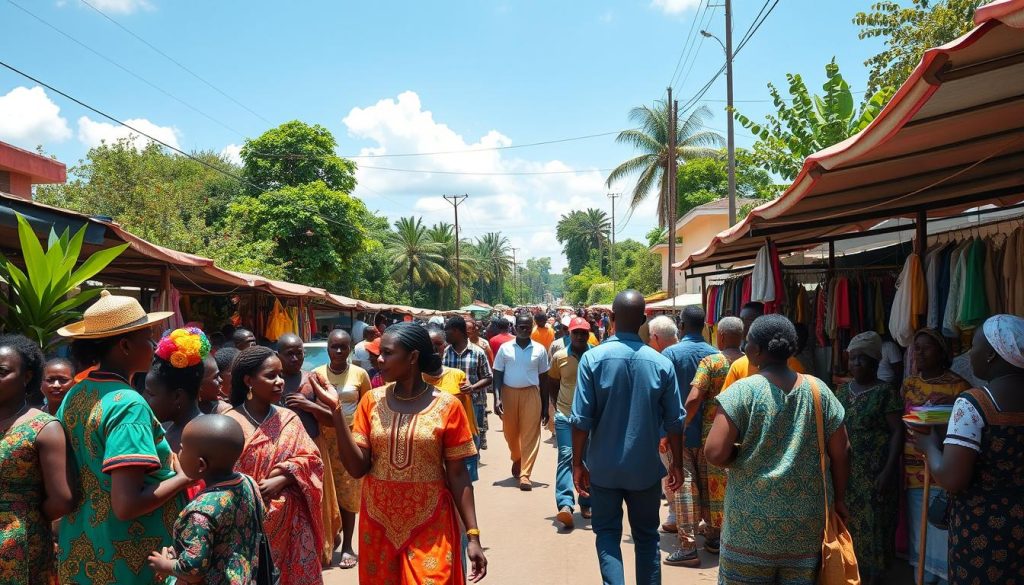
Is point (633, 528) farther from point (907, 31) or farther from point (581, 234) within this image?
point (581, 234)

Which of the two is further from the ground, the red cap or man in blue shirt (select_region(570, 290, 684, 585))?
the red cap

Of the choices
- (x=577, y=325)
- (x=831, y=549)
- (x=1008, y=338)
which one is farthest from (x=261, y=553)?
(x=577, y=325)

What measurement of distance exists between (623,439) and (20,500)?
3.08 m

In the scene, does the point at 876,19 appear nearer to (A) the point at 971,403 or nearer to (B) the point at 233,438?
(A) the point at 971,403

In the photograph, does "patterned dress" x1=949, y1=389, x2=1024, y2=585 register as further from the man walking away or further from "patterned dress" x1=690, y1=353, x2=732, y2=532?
the man walking away

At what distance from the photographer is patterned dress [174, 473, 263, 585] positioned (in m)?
2.71

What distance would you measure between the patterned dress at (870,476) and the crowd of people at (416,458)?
13mm

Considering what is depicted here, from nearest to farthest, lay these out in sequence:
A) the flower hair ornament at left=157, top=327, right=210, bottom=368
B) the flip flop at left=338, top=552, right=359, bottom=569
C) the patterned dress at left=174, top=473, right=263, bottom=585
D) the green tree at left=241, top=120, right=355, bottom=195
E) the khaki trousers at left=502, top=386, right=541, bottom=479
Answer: the patterned dress at left=174, top=473, right=263, bottom=585
the flower hair ornament at left=157, top=327, right=210, bottom=368
the flip flop at left=338, top=552, right=359, bottom=569
the khaki trousers at left=502, top=386, right=541, bottom=479
the green tree at left=241, top=120, right=355, bottom=195

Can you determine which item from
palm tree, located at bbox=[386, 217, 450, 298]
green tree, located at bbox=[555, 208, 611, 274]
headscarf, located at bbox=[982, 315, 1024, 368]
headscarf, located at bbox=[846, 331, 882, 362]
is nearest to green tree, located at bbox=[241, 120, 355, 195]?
palm tree, located at bbox=[386, 217, 450, 298]

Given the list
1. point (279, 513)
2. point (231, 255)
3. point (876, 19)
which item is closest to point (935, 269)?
point (279, 513)

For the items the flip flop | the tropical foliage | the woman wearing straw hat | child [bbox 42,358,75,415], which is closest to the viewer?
the woman wearing straw hat

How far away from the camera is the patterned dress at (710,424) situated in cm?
591

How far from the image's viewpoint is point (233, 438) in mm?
2885

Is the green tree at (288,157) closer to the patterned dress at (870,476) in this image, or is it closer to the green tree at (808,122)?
the green tree at (808,122)
